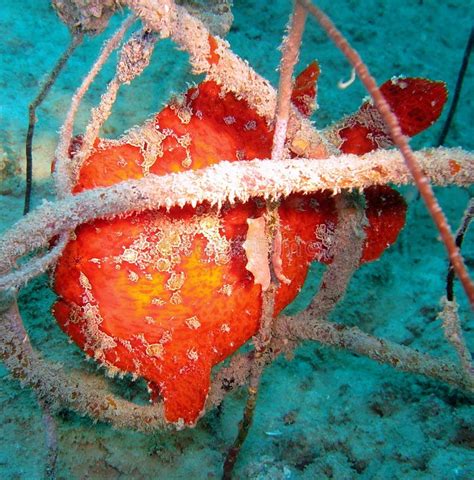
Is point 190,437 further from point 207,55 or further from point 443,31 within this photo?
point 443,31

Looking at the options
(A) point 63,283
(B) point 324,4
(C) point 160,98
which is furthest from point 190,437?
(B) point 324,4

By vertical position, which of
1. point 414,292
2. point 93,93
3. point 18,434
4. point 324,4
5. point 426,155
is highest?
point 324,4

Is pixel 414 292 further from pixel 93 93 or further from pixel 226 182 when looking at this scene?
pixel 93 93

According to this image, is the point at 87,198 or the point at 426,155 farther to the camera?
the point at 426,155

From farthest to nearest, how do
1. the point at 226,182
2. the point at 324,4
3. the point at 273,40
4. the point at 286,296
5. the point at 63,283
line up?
the point at 324,4 → the point at 273,40 → the point at 286,296 → the point at 63,283 → the point at 226,182

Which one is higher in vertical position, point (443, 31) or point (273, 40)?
point (443, 31)

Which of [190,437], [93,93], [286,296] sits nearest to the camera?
[286,296]
